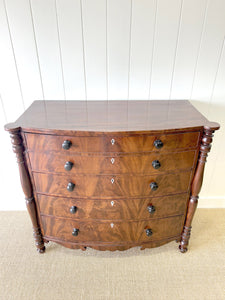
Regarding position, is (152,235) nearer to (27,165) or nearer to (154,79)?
(27,165)

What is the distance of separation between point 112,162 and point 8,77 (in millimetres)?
909

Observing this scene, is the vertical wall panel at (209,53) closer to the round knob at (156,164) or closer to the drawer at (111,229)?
the round knob at (156,164)

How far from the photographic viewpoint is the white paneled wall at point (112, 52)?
1302 mm

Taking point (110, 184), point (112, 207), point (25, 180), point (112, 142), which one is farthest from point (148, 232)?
point (25, 180)

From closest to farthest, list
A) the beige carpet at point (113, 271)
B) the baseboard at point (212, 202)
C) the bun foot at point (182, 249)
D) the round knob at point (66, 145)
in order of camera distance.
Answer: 1. the round knob at point (66, 145)
2. the beige carpet at point (113, 271)
3. the bun foot at point (182, 249)
4. the baseboard at point (212, 202)

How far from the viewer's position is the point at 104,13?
130 cm

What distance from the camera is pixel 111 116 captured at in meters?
1.26

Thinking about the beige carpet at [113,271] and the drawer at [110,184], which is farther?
the beige carpet at [113,271]

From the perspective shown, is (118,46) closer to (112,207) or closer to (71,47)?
(71,47)

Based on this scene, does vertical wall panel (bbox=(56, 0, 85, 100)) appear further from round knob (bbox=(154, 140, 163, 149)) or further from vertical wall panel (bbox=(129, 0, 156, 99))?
round knob (bbox=(154, 140, 163, 149))

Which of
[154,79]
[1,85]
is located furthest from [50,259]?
[154,79]

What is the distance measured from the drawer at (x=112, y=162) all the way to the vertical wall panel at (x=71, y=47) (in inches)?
20.3

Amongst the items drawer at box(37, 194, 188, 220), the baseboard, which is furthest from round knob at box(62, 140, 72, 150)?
the baseboard

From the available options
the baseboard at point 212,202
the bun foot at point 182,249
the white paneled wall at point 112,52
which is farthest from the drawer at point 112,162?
the baseboard at point 212,202
